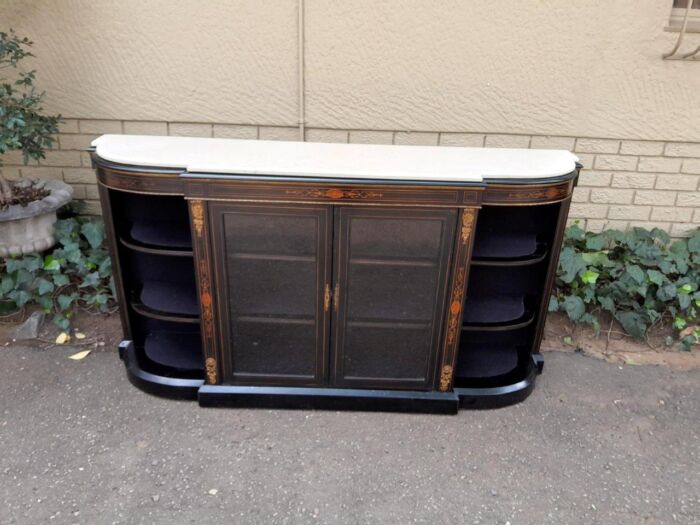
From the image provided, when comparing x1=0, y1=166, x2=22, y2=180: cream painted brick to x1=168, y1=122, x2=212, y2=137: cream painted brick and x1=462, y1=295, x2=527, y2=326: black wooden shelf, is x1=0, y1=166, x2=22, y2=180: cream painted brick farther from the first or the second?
x1=462, y1=295, x2=527, y2=326: black wooden shelf

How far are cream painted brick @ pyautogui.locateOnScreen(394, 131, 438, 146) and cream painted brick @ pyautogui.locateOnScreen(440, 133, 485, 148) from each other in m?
0.05

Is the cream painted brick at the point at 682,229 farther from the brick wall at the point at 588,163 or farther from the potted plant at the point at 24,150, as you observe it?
the potted plant at the point at 24,150

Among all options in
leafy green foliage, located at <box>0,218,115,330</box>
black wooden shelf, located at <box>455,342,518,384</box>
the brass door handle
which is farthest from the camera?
leafy green foliage, located at <box>0,218,115,330</box>

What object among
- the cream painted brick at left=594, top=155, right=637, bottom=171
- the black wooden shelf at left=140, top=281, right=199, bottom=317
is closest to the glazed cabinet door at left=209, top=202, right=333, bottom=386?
the black wooden shelf at left=140, top=281, right=199, bottom=317

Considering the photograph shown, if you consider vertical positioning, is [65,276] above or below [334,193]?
below

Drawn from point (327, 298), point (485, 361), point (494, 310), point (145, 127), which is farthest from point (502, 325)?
point (145, 127)

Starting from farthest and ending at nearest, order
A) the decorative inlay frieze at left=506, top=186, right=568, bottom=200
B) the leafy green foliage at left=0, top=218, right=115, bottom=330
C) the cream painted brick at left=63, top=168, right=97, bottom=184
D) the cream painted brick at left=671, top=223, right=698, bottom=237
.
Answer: the cream painted brick at left=671, top=223, right=698, bottom=237
the cream painted brick at left=63, top=168, right=97, bottom=184
the leafy green foliage at left=0, top=218, right=115, bottom=330
the decorative inlay frieze at left=506, top=186, right=568, bottom=200

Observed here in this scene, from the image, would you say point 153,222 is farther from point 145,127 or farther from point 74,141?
point 74,141

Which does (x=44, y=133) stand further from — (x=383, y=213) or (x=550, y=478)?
(x=550, y=478)

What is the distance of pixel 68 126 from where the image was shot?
10.2 ft

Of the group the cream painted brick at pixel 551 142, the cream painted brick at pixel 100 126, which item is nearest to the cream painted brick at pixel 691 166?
the cream painted brick at pixel 551 142

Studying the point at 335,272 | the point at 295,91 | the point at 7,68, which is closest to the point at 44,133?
the point at 7,68

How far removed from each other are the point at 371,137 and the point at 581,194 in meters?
1.26

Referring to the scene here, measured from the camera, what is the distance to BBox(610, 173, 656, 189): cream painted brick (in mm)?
3180
